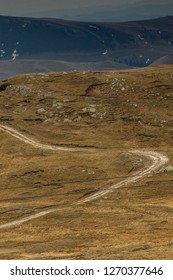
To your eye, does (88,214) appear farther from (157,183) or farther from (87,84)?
(87,84)

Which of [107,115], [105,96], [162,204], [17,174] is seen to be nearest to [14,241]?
[162,204]

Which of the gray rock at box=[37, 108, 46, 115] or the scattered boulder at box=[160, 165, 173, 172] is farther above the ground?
the gray rock at box=[37, 108, 46, 115]

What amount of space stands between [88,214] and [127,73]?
88982 mm

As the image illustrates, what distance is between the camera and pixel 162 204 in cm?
8412

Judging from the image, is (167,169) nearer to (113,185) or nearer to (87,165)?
(113,185)

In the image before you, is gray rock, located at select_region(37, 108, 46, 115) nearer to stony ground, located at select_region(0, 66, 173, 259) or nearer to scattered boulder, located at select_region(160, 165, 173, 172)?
stony ground, located at select_region(0, 66, 173, 259)

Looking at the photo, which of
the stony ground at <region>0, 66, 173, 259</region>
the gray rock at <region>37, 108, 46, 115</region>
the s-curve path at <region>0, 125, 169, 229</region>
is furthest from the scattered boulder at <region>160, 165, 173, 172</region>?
the gray rock at <region>37, 108, 46, 115</region>

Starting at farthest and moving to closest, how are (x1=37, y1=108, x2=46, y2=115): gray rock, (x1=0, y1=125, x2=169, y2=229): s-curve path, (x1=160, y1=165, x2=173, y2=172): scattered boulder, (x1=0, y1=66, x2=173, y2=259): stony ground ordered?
(x1=37, y1=108, x2=46, y2=115): gray rock
(x1=160, y1=165, x2=173, y2=172): scattered boulder
(x1=0, y1=125, x2=169, y2=229): s-curve path
(x1=0, y1=66, x2=173, y2=259): stony ground

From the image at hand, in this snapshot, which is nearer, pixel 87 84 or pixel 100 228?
pixel 100 228

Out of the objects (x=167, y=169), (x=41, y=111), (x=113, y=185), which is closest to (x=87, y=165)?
(x=113, y=185)

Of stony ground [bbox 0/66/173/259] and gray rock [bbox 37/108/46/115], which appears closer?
stony ground [bbox 0/66/173/259]

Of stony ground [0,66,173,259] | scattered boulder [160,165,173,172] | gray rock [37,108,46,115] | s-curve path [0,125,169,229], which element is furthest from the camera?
gray rock [37,108,46,115]

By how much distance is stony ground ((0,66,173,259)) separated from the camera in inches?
2490

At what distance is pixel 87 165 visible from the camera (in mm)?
108062
